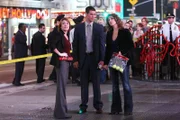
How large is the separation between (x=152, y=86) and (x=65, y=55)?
17.5ft

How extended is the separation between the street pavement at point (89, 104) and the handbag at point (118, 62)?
0.93 metres

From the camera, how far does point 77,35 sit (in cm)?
1034

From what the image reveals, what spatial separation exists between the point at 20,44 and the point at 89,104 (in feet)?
16.9

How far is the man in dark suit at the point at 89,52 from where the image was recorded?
10.2 metres

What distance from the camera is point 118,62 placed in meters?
9.81

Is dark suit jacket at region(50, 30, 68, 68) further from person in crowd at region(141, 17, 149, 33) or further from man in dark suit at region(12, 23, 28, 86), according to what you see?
person in crowd at region(141, 17, 149, 33)

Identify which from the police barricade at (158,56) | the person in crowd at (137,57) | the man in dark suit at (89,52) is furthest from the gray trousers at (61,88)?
the police barricade at (158,56)

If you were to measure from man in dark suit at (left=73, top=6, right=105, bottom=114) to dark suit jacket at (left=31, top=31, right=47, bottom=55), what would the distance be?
20.8 ft

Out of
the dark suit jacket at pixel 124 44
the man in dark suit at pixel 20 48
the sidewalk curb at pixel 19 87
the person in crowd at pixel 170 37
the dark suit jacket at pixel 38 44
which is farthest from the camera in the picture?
the dark suit jacket at pixel 38 44

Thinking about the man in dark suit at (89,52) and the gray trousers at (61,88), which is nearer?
the gray trousers at (61,88)

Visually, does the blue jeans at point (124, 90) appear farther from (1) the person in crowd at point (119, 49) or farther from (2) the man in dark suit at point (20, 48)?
(2) the man in dark suit at point (20, 48)

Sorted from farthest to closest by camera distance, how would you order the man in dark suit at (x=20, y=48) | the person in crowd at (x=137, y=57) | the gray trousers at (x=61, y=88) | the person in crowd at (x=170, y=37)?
the man in dark suit at (x=20, y=48) < the person in crowd at (x=137, y=57) < the person in crowd at (x=170, y=37) < the gray trousers at (x=61, y=88)

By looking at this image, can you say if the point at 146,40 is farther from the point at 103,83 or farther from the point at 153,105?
the point at 153,105

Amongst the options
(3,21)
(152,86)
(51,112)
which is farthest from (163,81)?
(3,21)
